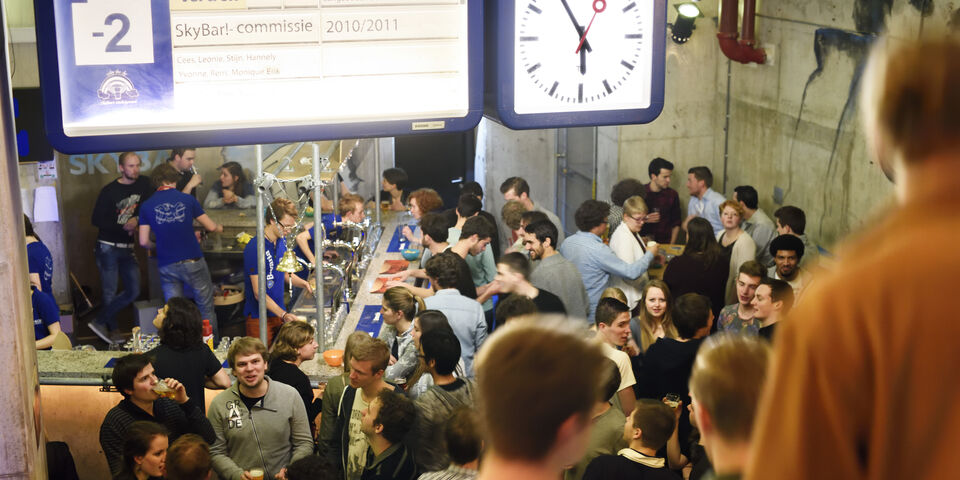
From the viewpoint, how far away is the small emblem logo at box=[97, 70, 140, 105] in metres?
2.92

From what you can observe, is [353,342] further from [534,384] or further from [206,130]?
[534,384]

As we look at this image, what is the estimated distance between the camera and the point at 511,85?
126 inches

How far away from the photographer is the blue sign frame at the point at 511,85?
3164mm

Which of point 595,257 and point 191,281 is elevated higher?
point 595,257

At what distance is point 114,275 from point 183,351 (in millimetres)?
4457

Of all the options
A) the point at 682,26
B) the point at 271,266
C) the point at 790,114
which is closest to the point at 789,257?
the point at 790,114

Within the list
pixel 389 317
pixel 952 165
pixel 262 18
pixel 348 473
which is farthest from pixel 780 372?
pixel 389 317

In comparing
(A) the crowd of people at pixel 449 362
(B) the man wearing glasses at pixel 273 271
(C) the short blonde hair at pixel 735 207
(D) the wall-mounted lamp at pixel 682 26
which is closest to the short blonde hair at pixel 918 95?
(A) the crowd of people at pixel 449 362

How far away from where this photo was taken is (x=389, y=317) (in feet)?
16.9

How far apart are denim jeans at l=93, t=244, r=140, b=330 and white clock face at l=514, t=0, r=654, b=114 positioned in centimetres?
647

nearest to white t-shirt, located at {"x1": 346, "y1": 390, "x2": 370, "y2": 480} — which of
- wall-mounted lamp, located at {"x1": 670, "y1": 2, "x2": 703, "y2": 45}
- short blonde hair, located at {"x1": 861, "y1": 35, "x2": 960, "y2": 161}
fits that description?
short blonde hair, located at {"x1": 861, "y1": 35, "x2": 960, "y2": 161}

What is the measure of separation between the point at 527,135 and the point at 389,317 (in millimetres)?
6636

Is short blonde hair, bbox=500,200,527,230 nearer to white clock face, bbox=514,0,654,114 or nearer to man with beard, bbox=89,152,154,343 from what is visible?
man with beard, bbox=89,152,154,343

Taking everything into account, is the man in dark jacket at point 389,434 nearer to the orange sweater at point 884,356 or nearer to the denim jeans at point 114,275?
the orange sweater at point 884,356
